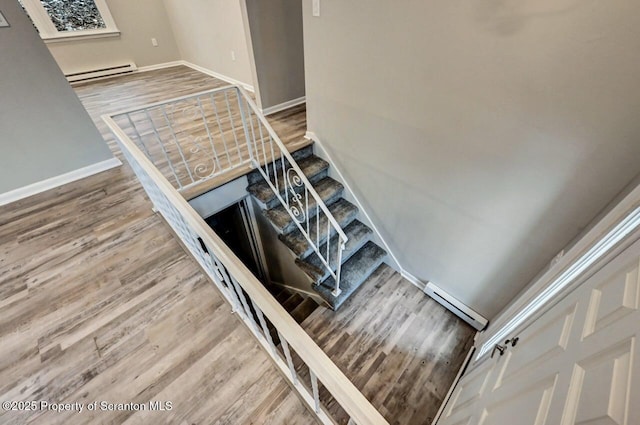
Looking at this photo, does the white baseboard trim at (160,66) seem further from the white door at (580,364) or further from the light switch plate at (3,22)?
the white door at (580,364)

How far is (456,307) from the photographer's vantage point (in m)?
2.18

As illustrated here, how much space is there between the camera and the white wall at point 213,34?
3.58 metres

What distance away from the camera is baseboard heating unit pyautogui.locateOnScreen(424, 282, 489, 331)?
81.7 inches

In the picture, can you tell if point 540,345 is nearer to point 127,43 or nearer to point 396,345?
point 396,345

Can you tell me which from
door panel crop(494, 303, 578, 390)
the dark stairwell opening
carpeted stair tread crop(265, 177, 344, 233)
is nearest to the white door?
door panel crop(494, 303, 578, 390)

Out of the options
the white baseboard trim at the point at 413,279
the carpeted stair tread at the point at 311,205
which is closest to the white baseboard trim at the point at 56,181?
the carpeted stair tread at the point at 311,205

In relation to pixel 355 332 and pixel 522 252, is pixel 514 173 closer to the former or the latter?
pixel 522 252

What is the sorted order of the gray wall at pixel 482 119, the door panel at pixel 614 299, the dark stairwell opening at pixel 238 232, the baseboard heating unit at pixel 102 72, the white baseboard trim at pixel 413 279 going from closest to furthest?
1. the door panel at pixel 614 299
2. the gray wall at pixel 482 119
3. the white baseboard trim at pixel 413 279
4. the dark stairwell opening at pixel 238 232
5. the baseboard heating unit at pixel 102 72

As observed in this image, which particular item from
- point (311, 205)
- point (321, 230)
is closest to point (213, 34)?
point (311, 205)

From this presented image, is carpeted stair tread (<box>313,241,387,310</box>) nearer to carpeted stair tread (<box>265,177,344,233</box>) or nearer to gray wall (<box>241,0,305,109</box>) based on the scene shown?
carpeted stair tread (<box>265,177,344,233</box>)

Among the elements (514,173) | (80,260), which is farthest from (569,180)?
(80,260)

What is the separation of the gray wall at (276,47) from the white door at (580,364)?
344 centimetres

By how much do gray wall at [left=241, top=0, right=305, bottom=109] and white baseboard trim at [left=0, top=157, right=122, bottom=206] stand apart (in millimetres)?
1913

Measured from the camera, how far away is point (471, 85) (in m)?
1.40
